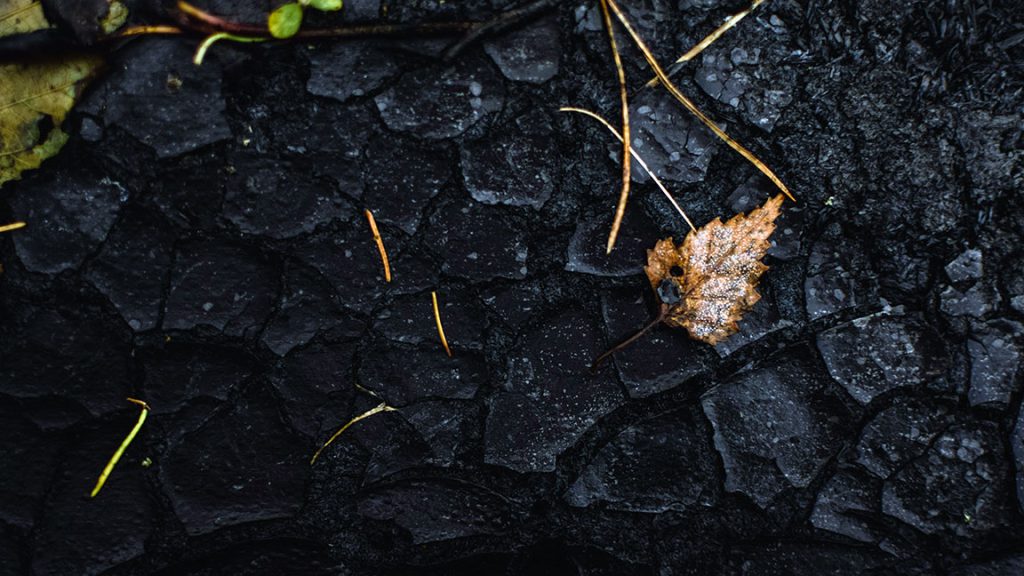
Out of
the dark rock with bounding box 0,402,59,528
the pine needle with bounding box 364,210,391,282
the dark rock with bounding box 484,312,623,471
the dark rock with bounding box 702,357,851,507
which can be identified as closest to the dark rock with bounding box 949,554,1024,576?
the dark rock with bounding box 702,357,851,507

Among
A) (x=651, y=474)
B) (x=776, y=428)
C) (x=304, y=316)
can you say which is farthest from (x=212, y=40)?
(x=776, y=428)

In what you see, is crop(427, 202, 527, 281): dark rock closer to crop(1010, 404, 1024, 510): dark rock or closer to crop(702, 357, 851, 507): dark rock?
crop(702, 357, 851, 507): dark rock

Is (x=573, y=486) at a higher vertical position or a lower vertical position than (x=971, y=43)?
lower

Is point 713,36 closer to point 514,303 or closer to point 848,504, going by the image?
point 514,303

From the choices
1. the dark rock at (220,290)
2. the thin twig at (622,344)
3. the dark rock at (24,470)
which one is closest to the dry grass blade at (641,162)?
the thin twig at (622,344)

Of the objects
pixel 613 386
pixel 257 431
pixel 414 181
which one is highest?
pixel 414 181

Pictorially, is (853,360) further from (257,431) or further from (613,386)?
(257,431)

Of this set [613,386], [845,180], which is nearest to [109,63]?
[613,386]
